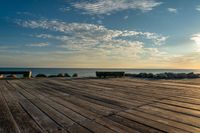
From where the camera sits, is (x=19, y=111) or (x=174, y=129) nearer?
(x=174, y=129)

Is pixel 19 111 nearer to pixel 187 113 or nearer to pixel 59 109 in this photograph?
pixel 59 109

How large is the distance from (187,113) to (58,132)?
7.50ft

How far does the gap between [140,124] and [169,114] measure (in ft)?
2.72

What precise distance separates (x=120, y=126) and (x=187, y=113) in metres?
1.44

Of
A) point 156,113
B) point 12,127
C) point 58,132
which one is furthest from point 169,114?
point 12,127

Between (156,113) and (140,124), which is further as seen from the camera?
(156,113)

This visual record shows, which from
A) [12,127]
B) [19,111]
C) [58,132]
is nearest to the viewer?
[58,132]

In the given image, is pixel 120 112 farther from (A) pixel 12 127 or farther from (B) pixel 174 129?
(A) pixel 12 127

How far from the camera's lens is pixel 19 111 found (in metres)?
3.43

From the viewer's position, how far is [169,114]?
127 inches

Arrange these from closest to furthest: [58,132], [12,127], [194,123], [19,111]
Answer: [58,132], [12,127], [194,123], [19,111]

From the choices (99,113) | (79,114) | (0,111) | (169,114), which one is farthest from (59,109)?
(169,114)

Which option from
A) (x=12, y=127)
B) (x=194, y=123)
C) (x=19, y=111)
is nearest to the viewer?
(x=12, y=127)

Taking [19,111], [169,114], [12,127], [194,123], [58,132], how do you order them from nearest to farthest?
[58,132]
[12,127]
[194,123]
[169,114]
[19,111]
